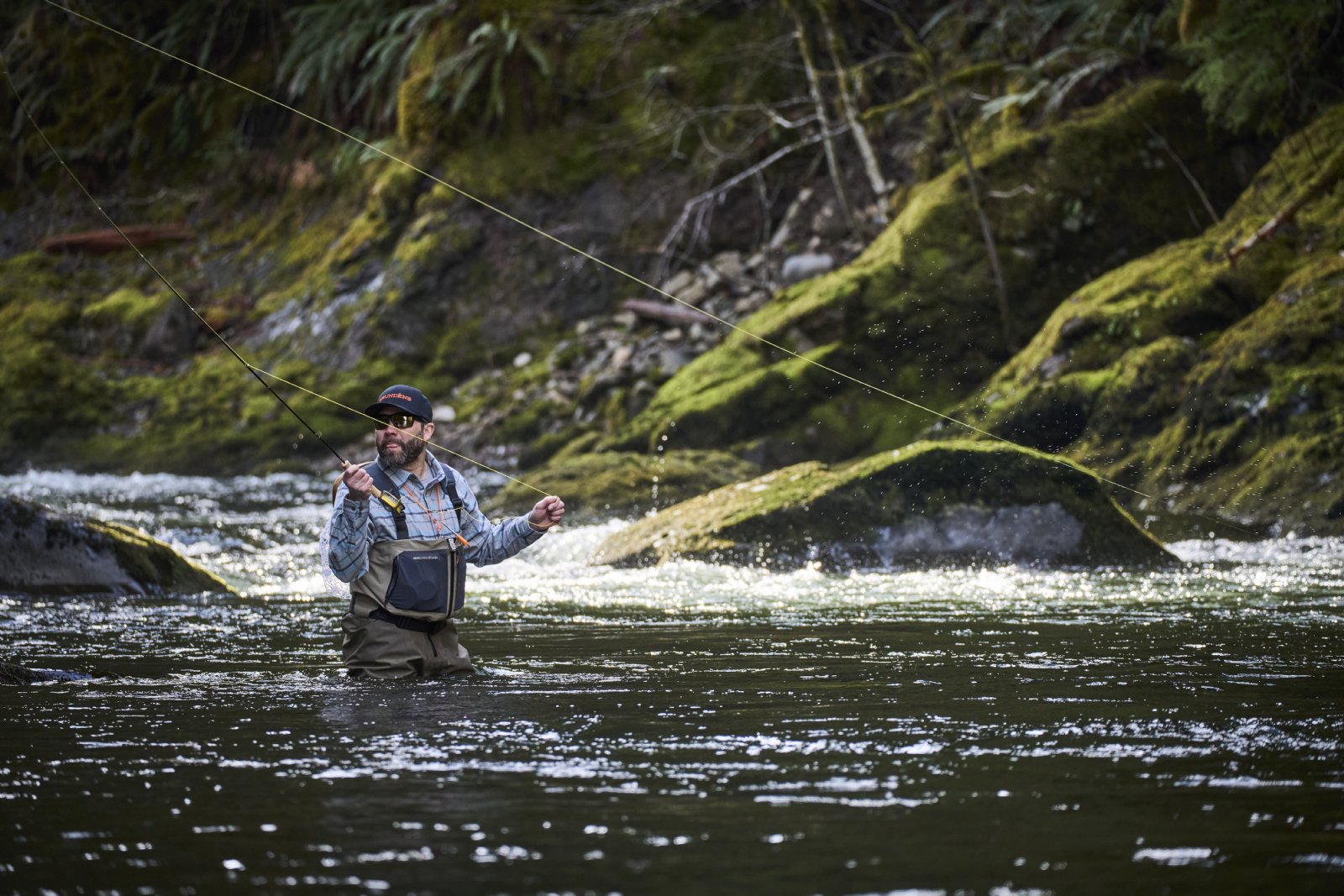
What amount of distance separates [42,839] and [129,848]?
0.26 meters

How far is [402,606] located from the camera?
6324mm

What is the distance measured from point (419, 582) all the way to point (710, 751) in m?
1.86

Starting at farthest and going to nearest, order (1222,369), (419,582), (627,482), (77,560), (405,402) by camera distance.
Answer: (627,482)
(1222,369)
(77,560)
(405,402)
(419,582)

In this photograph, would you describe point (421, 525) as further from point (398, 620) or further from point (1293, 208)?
point (1293, 208)

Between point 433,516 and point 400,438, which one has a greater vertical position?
point 400,438

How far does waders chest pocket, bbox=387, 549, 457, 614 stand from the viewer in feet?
20.7

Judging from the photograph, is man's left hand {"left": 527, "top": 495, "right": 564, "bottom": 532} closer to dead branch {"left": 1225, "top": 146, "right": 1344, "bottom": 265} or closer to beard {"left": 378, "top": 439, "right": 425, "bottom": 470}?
beard {"left": 378, "top": 439, "right": 425, "bottom": 470}

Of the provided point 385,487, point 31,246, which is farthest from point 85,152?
point 385,487

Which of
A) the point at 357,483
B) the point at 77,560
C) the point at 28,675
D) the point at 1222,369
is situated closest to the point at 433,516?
the point at 357,483

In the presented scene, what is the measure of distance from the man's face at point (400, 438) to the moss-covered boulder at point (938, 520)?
14.7 feet

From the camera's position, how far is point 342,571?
6234 millimetres

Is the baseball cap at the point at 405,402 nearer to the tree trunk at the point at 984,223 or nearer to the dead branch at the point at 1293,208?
the dead branch at the point at 1293,208

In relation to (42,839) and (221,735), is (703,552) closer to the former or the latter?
(221,735)

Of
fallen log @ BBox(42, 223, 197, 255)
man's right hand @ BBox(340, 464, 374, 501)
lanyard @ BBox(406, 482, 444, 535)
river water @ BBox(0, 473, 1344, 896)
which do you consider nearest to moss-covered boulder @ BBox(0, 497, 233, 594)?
river water @ BBox(0, 473, 1344, 896)
